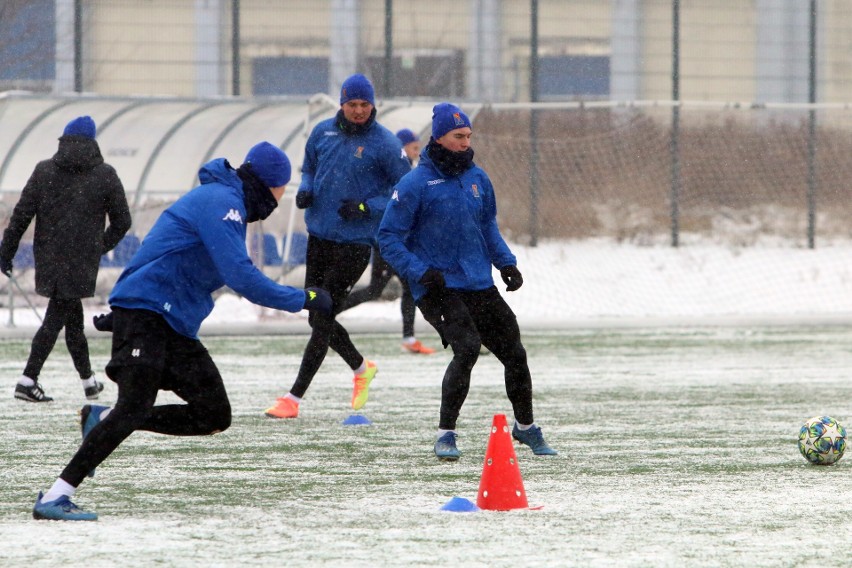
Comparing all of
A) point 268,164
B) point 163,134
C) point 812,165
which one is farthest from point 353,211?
point 812,165

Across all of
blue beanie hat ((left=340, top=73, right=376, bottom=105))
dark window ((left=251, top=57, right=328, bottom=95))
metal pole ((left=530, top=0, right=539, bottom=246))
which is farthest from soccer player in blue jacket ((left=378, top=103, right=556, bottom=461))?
dark window ((left=251, top=57, right=328, bottom=95))

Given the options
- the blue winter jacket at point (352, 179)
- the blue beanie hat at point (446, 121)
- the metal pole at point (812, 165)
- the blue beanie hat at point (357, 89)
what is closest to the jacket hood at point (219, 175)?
the blue beanie hat at point (446, 121)

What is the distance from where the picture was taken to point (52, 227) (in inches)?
407

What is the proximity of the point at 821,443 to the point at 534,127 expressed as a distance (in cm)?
1290

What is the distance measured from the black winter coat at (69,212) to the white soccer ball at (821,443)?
4639mm

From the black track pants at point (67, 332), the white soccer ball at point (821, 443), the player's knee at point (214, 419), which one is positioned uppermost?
the player's knee at point (214, 419)

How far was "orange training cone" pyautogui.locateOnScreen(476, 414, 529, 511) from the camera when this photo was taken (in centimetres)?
650

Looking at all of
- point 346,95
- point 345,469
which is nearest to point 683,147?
point 346,95

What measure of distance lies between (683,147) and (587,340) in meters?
6.12

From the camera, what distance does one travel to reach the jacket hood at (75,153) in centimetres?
1026

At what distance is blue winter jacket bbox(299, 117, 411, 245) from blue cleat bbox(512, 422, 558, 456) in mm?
2013

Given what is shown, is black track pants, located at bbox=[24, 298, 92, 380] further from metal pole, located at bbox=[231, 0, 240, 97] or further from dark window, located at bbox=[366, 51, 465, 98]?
dark window, located at bbox=[366, 51, 465, 98]

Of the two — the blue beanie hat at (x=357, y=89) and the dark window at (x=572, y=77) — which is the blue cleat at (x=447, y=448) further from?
the dark window at (x=572, y=77)

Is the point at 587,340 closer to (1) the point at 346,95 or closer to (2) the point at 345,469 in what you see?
(1) the point at 346,95
